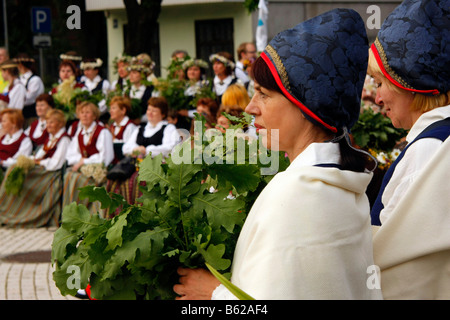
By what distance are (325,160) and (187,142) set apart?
49 cm

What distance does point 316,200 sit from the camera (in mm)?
1843

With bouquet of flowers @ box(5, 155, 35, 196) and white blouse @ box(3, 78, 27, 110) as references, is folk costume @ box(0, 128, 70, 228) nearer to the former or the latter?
A: bouquet of flowers @ box(5, 155, 35, 196)

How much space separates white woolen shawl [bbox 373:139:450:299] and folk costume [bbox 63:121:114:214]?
734 cm

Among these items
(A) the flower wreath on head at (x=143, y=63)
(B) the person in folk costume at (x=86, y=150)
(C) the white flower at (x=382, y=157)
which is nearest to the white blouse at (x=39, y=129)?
(B) the person in folk costume at (x=86, y=150)

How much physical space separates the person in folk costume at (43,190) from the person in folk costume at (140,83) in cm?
144

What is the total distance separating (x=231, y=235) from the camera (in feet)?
7.12

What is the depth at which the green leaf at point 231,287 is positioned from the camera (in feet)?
6.03

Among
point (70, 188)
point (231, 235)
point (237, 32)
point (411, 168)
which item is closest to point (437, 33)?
point (411, 168)

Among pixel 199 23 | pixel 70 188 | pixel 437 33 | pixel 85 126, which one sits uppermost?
pixel 199 23

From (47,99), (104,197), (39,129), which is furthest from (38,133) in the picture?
(104,197)

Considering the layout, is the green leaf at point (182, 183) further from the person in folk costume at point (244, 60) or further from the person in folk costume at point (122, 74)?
the person in folk costume at point (122, 74)

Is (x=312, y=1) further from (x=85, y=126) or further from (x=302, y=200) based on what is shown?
(x=302, y=200)

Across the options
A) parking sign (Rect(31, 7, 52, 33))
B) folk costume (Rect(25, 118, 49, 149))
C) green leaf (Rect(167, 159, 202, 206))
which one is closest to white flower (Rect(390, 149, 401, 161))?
green leaf (Rect(167, 159, 202, 206))

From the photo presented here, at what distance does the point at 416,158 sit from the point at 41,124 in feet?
29.1
